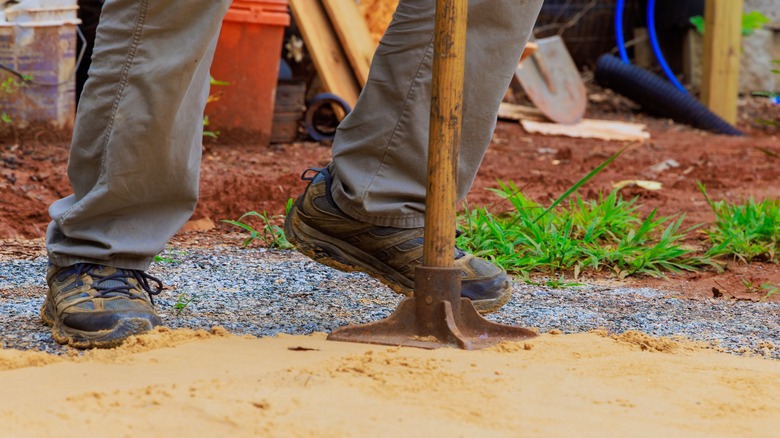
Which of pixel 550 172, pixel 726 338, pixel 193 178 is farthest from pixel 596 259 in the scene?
pixel 550 172

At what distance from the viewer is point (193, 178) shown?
174 cm

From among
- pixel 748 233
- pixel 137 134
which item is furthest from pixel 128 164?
pixel 748 233

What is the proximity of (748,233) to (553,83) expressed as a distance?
3.55 metres

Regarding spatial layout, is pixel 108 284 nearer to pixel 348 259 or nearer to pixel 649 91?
Result: pixel 348 259

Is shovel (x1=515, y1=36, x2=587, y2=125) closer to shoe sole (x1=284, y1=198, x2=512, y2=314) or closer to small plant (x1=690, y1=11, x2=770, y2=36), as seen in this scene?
small plant (x1=690, y1=11, x2=770, y2=36)

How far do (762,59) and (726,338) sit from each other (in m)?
6.40

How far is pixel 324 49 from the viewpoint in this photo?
468 centimetres

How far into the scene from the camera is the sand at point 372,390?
3.95 feet

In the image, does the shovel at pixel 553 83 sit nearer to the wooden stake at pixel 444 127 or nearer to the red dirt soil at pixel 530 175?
the red dirt soil at pixel 530 175

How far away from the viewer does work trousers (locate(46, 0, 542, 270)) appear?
1.62 m

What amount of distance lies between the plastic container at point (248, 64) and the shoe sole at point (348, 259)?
2320 millimetres

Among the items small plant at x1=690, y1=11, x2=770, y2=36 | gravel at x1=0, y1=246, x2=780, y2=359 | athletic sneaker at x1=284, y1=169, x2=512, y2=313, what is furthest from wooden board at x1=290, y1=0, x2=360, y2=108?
Result: small plant at x1=690, y1=11, x2=770, y2=36

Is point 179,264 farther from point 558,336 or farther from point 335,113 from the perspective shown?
point 335,113

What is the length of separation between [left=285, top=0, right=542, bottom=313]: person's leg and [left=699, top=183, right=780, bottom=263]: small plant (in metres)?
1.12
